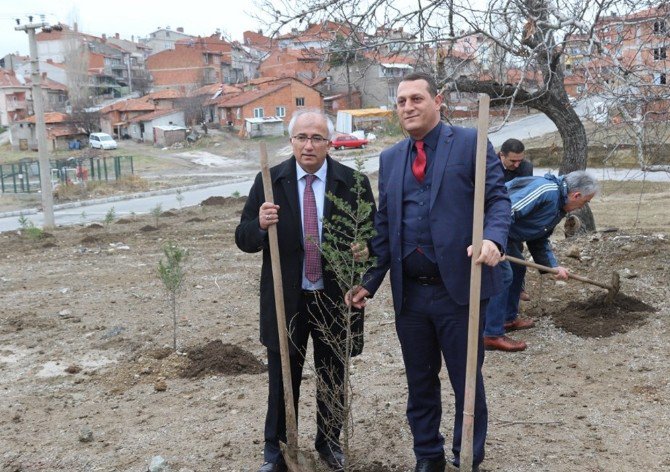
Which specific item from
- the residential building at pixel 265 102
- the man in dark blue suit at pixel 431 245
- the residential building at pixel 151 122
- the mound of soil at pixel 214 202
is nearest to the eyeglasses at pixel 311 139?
the man in dark blue suit at pixel 431 245

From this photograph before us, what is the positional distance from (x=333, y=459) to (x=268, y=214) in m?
1.31

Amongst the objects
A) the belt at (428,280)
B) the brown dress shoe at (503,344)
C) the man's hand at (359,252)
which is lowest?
the brown dress shoe at (503,344)

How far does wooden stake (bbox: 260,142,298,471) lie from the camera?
339 cm

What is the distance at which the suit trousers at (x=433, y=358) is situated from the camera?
3.32 metres

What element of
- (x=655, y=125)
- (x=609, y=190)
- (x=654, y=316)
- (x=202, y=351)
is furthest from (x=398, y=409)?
(x=609, y=190)

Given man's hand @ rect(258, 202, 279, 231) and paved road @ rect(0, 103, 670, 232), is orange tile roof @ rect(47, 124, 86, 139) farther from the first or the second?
man's hand @ rect(258, 202, 279, 231)

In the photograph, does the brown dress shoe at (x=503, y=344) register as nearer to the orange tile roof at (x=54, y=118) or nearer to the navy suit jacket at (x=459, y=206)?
the navy suit jacket at (x=459, y=206)

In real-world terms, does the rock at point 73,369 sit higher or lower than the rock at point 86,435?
lower

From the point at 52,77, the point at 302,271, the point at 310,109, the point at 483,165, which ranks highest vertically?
the point at 52,77

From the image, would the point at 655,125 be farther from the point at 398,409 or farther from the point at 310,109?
the point at 310,109

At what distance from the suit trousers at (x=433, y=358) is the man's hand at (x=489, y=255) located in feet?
1.12

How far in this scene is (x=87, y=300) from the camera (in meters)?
8.15

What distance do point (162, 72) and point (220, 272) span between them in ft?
246

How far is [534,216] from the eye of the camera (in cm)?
519
